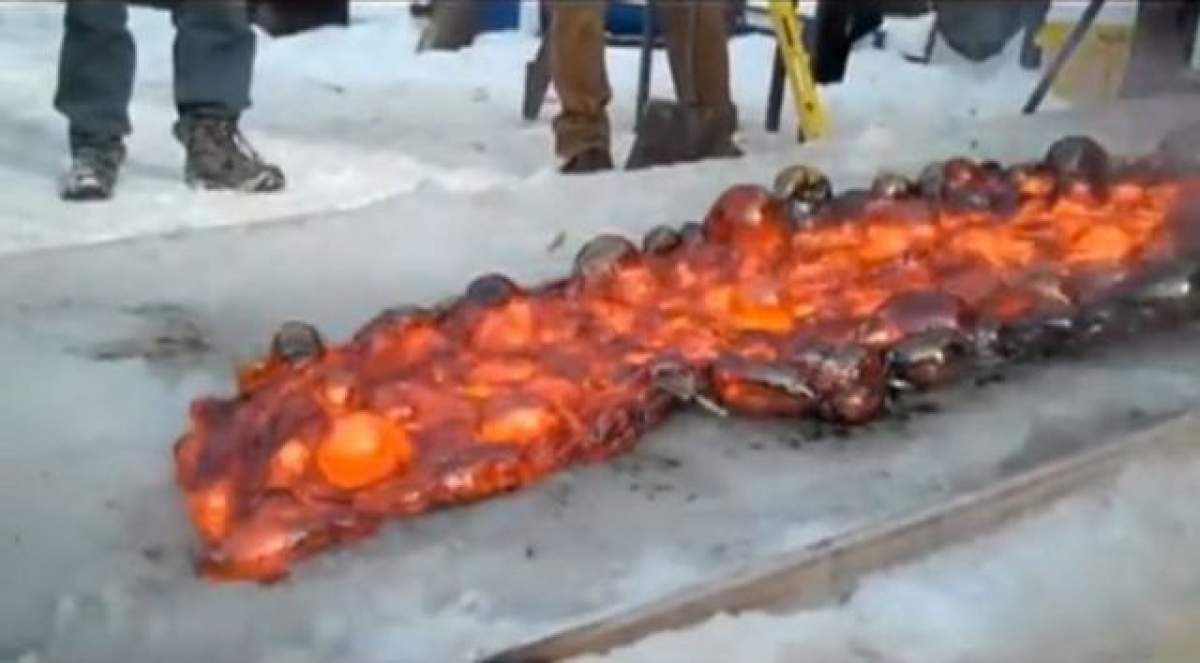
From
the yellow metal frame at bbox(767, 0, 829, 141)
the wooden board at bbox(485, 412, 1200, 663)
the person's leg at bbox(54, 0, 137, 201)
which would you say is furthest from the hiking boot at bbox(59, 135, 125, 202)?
the wooden board at bbox(485, 412, 1200, 663)

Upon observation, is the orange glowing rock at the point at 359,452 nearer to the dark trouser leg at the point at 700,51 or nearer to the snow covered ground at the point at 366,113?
the snow covered ground at the point at 366,113

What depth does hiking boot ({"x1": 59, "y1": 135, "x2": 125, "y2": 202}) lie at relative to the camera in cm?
296

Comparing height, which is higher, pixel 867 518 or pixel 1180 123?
pixel 1180 123

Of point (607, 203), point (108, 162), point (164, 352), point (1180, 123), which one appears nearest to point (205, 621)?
point (164, 352)

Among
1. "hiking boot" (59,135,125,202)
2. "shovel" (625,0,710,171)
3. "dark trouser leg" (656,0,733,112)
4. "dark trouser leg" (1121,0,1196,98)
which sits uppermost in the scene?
"dark trouser leg" (1121,0,1196,98)

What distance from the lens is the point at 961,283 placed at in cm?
149

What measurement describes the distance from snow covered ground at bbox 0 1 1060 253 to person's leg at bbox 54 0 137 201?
3.3 inches

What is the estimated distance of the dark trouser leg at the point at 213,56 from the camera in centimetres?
307

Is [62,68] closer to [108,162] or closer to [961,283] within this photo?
[108,162]

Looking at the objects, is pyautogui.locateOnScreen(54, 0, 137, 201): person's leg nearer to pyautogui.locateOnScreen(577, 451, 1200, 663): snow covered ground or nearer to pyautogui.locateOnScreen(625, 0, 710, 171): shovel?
pyautogui.locateOnScreen(625, 0, 710, 171): shovel

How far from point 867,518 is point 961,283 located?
14.6 inches

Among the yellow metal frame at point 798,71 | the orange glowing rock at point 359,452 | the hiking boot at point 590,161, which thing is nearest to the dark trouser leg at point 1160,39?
the yellow metal frame at point 798,71

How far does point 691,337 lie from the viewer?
4.51ft

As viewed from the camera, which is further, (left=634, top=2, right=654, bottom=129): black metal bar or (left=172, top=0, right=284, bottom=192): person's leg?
(left=634, top=2, right=654, bottom=129): black metal bar
